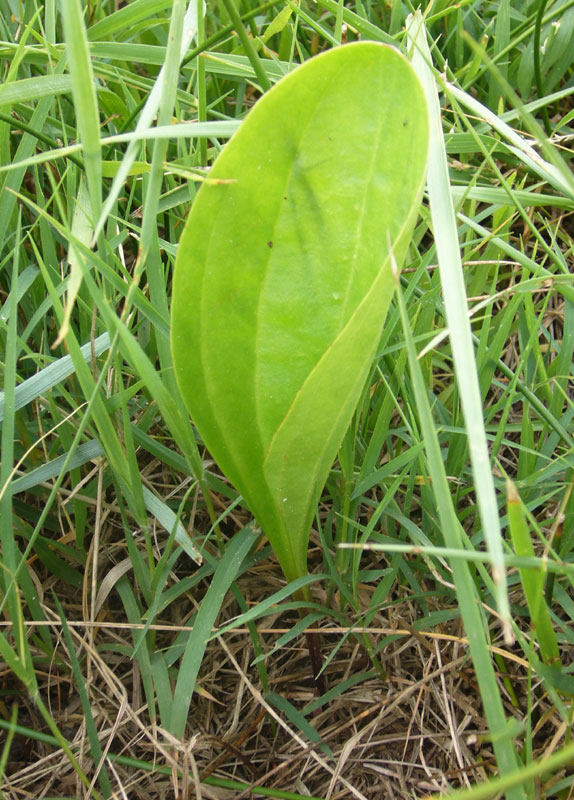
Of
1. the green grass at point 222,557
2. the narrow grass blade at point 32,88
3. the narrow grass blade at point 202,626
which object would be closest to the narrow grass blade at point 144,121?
the green grass at point 222,557

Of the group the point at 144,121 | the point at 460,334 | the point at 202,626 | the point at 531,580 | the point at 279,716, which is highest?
the point at 144,121

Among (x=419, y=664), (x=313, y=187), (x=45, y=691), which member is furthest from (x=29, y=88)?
(x=419, y=664)

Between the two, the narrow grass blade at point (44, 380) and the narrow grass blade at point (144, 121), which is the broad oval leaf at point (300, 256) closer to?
the narrow grass blade at point (144, 121)

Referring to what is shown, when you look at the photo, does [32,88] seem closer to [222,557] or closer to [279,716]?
[222,557]

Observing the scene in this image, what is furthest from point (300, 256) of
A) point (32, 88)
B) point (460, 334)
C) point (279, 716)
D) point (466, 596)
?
point (279, 716)

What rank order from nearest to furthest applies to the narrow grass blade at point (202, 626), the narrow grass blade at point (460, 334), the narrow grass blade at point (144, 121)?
1. the narrow grass blade at point (460, 334)
2. the narrow grass blade at point (144, 121)
3. the narrow grass blade at point (202, 626)

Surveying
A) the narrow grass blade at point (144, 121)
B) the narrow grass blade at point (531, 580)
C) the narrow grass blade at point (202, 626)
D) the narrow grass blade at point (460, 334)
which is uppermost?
the narrow grass blade at point (144, 121)

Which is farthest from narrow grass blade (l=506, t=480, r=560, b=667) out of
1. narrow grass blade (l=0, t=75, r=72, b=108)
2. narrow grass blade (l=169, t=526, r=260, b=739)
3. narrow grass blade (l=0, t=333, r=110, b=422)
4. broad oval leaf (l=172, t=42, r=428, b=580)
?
narrow grass blade (l=0, t=75, r=72, b=108)

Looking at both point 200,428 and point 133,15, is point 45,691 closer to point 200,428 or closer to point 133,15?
point 200,428

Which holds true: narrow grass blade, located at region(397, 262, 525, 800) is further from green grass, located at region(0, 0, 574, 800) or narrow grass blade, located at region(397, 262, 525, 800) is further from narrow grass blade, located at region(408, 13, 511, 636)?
green grass, located at region(0, 0, 574, 800)
